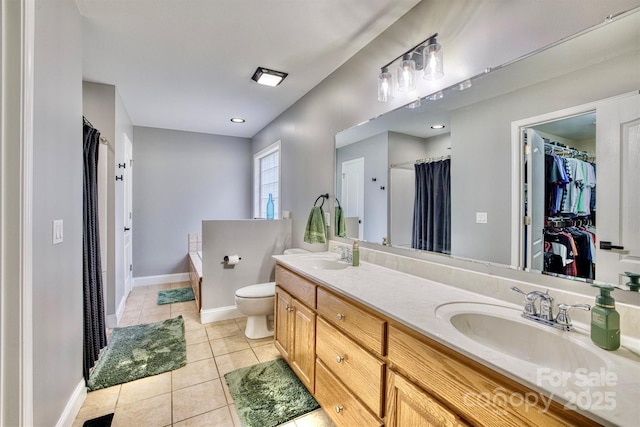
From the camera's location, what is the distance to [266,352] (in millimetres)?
2377

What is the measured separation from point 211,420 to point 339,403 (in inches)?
30.8

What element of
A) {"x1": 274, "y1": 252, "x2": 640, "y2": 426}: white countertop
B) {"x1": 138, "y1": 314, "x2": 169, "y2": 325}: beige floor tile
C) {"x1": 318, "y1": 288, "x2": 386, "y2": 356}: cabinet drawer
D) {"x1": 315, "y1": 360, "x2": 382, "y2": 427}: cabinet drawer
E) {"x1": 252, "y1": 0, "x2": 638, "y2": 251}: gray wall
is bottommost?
{"x1": 138, "y1": 314, "x2": 169, "y2": 325}: beige floor tile

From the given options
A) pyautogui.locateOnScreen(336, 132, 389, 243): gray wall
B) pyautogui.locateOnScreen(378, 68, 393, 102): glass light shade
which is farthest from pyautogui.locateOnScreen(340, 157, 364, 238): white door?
pyautogui.locateOnScreen(378, 68, 393, 102): glass light shade

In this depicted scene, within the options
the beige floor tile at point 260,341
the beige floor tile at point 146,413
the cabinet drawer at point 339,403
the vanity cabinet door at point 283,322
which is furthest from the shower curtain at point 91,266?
the cabinet drawer at point 339,403

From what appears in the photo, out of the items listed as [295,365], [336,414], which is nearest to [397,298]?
[336,414]

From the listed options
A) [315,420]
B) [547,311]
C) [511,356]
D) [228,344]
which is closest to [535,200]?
[547,311]

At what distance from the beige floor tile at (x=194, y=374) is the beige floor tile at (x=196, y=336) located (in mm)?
383

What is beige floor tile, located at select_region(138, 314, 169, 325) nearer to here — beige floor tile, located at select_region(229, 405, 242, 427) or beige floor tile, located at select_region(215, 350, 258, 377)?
beige floor tile, located at select_region(215, 350, 258, 377)

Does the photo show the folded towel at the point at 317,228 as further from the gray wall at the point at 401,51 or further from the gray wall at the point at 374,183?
the gray wall at the point at 374,183

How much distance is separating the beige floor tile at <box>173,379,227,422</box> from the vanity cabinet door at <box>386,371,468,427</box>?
3.87 feet

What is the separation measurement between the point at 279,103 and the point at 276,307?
230 centimetres

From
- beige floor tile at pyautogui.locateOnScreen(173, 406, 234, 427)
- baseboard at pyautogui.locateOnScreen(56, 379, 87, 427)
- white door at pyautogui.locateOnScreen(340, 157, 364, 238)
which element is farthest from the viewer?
white door at pyautogui.locateOnScreen(340, 157, 364, 238)

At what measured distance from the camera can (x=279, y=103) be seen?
3336mm

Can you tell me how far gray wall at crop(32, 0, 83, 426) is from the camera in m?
1.21
